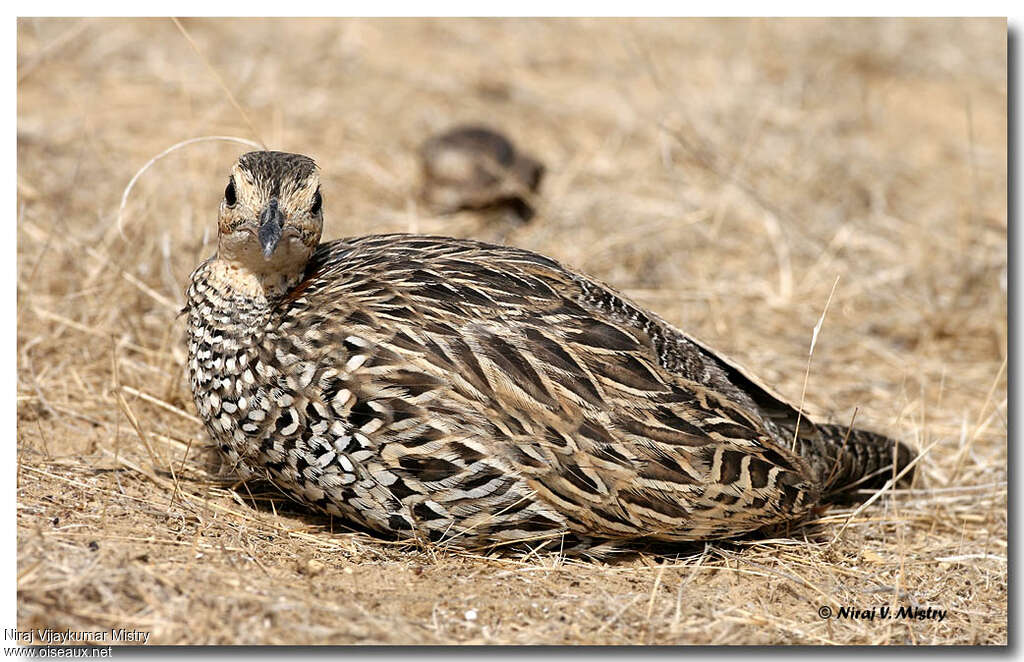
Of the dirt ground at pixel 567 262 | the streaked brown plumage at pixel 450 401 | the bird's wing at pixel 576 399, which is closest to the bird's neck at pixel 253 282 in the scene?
the streaked brown plumage at pixel 450 401

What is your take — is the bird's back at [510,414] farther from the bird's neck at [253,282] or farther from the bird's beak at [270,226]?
the bird's beak at [270,226]

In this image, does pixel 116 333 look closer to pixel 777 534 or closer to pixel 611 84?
pixel 777 534

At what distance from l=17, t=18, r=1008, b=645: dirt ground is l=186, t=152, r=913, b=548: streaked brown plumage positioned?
0.86 ft

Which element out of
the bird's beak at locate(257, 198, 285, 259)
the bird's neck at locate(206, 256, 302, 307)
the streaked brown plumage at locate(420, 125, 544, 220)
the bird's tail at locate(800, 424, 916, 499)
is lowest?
the bird's tail at locate(800, 424, 916, 499)

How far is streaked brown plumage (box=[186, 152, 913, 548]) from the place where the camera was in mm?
4047

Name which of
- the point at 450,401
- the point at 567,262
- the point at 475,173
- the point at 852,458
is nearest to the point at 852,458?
the point at 852,458

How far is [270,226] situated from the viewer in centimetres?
405

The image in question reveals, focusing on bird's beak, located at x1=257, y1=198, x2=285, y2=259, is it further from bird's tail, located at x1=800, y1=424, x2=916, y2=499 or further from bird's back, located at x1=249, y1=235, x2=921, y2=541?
bird's tail, located at x1=800, y1=424, x2=916, y2=499

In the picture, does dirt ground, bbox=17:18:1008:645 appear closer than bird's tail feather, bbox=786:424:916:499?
Yes

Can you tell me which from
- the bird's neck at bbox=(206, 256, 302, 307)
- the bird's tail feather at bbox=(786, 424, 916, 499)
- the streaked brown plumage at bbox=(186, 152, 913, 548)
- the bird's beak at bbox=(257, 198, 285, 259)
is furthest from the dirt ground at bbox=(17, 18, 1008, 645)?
the bird's beak at bbox=(257, 198, 285, 259)

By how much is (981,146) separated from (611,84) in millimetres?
2985

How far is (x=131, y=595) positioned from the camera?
3699 mm

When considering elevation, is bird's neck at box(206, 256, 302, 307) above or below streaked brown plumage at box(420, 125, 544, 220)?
below

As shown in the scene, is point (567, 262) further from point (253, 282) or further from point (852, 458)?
point (253, 282)
